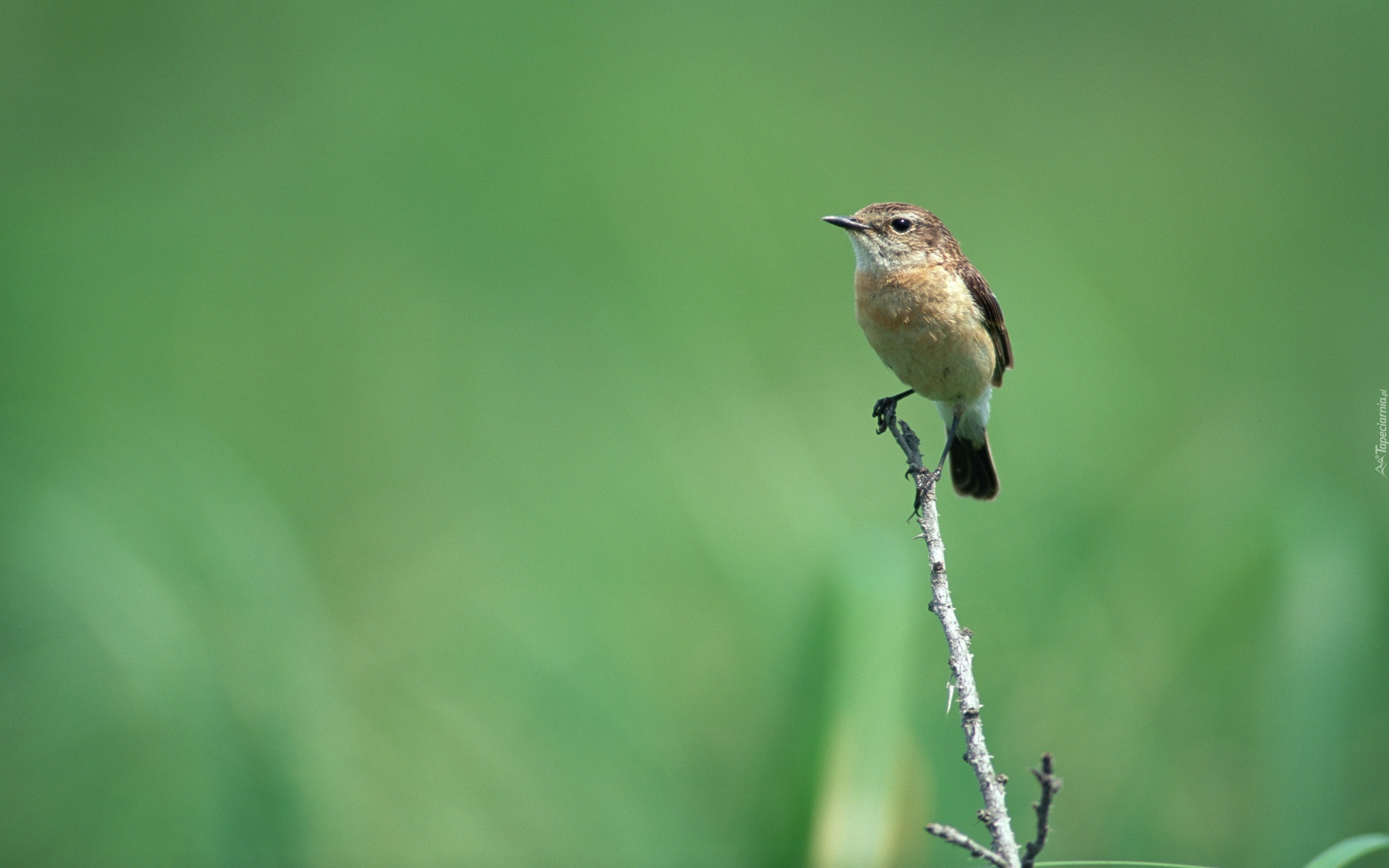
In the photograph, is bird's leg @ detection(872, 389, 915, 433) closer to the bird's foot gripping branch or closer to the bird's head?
the bird's head

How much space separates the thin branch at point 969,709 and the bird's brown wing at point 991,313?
168cm

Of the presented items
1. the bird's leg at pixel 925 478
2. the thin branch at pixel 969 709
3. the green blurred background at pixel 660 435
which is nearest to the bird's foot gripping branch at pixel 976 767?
the thin branch at pixel 969 709

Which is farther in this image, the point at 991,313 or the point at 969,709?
the point at 991,313

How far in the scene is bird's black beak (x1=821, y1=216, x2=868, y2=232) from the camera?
364 centimetres

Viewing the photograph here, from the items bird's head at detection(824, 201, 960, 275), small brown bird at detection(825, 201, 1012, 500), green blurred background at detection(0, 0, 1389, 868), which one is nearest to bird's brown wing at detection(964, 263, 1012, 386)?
small brown bird at detection(825, 201, 1012, 500)

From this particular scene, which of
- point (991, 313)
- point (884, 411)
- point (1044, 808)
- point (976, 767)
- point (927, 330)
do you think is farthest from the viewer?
point (991, 313)

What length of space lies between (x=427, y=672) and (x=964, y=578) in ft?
7.87

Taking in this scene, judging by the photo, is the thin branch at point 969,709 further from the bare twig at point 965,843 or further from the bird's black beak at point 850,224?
the bird's black beak at point 850,224

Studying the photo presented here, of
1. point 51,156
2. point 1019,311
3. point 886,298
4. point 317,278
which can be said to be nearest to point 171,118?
point 51,156

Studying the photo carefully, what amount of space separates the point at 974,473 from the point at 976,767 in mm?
2817

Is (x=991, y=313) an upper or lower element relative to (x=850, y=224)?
lower

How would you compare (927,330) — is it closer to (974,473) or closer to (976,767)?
(974,473)

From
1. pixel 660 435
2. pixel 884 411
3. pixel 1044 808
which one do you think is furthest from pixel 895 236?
pixel 660 435

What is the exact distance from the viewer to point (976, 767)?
1.60 m
